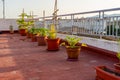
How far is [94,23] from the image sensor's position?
21.4 feet

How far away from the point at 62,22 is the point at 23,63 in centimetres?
406

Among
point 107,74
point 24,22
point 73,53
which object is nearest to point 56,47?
point 73,53

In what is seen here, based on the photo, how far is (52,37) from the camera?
7070mm

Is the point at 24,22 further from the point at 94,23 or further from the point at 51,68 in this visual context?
the point at 51,68

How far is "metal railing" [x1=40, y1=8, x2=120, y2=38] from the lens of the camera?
219 inches

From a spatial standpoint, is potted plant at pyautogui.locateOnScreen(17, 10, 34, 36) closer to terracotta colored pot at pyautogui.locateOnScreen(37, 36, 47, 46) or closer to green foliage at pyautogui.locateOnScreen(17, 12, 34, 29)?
green foliage at pyautogui.locateOnScreen(17, 12, 34, 29)


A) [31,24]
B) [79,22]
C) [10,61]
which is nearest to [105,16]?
[79,22]

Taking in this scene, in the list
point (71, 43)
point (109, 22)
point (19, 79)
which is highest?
point (109, 22)

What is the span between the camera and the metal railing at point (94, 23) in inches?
219

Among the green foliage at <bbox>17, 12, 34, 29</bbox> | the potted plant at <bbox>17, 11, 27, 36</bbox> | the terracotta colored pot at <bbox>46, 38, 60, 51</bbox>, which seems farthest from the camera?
the potted plant at <bbox>17, 11, 27, 36</bbox>

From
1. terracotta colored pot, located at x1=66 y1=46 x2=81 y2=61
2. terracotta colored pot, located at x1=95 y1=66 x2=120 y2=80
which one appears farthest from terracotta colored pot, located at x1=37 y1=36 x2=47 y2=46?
terracotta colored pot, located at x1=95 y1=66 x2=120 y2=80

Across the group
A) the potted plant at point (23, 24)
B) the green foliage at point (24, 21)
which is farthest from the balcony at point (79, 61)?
the potted plant at point (23, 24)

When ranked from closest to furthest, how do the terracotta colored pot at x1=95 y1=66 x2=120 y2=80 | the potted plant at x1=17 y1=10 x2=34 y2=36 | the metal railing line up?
1. the terracotta colored pot at x1=95 y1=66 x2=120 y2=80
2. the metal railing
3. the potted plant at x1=17 y1=10 x2=34 y2=36

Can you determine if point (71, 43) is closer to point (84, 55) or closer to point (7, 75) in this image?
point (84, 55)
